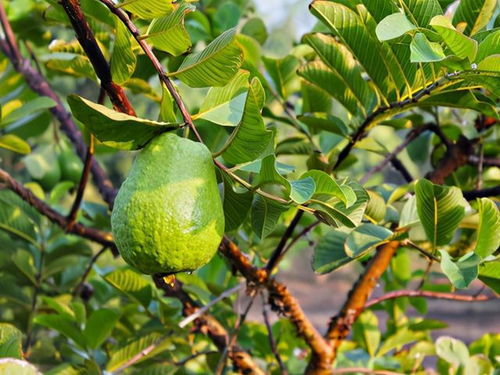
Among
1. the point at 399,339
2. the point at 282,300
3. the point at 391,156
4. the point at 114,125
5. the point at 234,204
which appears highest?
the point at 114,125

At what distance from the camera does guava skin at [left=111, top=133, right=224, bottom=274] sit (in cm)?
50

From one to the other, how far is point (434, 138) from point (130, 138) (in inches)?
30.0

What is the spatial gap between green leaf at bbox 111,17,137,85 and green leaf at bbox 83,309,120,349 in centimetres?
43

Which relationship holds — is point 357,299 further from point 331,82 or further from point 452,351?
point 331,82

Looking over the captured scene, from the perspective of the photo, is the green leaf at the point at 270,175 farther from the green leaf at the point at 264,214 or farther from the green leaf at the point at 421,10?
the green leaf at the point at 421,10

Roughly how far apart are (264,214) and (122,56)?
0.19 m

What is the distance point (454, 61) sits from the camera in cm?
56

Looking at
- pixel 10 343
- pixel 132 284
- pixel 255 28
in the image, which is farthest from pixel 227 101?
pixel 255 28

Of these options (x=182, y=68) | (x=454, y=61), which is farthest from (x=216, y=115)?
(x=454, y=61)

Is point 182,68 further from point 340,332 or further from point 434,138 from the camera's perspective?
point 434,138

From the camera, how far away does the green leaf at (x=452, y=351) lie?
922 millimetres

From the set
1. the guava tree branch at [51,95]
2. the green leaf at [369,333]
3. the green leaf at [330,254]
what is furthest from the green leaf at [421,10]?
the green leaf at [369,333]

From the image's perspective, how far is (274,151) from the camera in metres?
0.62

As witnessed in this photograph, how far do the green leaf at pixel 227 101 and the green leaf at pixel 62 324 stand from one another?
0.44 meters
